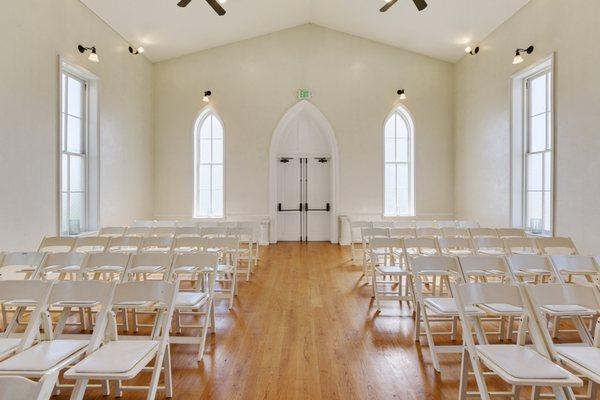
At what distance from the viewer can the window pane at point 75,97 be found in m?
7.04

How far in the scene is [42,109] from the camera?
234 inches

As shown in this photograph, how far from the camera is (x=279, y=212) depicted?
35.6ft

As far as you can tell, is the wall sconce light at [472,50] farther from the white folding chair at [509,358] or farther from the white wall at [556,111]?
the white folding chair at [509,358]

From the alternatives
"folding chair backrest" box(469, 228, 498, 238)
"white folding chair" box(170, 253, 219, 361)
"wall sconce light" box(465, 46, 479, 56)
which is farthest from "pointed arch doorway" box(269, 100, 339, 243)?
"white folding chair" box(170, 253, 219, 361)

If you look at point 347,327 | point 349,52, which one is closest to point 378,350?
point 347,327

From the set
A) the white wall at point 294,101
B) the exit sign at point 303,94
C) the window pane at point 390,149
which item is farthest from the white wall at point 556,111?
the exit sign at point 303,94

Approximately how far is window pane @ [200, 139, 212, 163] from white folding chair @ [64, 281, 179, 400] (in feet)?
26.0

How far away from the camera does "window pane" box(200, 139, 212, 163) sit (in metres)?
10.3

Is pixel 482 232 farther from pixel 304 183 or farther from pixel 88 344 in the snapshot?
pixel 304 183

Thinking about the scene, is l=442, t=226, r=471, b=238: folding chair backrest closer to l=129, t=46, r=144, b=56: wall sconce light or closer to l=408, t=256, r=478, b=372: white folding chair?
l=408, t=256, r=478, b=372: white folding chair

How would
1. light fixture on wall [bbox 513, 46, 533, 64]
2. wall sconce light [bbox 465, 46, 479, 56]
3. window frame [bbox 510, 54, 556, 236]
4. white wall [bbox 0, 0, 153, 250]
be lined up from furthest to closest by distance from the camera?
wall sconce light [bbox 465, 46, 479, 56]
window frame [bbox 510, 54, 556, 236]
light fixture on wall [bbox 513, 46, 533, 64]
white wall [bbox 0, 0, 153, 250]

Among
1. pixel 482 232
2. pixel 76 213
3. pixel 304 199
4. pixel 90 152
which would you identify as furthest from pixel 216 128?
pixel 482 232

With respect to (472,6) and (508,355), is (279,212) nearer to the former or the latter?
(472,6)

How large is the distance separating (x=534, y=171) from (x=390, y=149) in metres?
3.79
